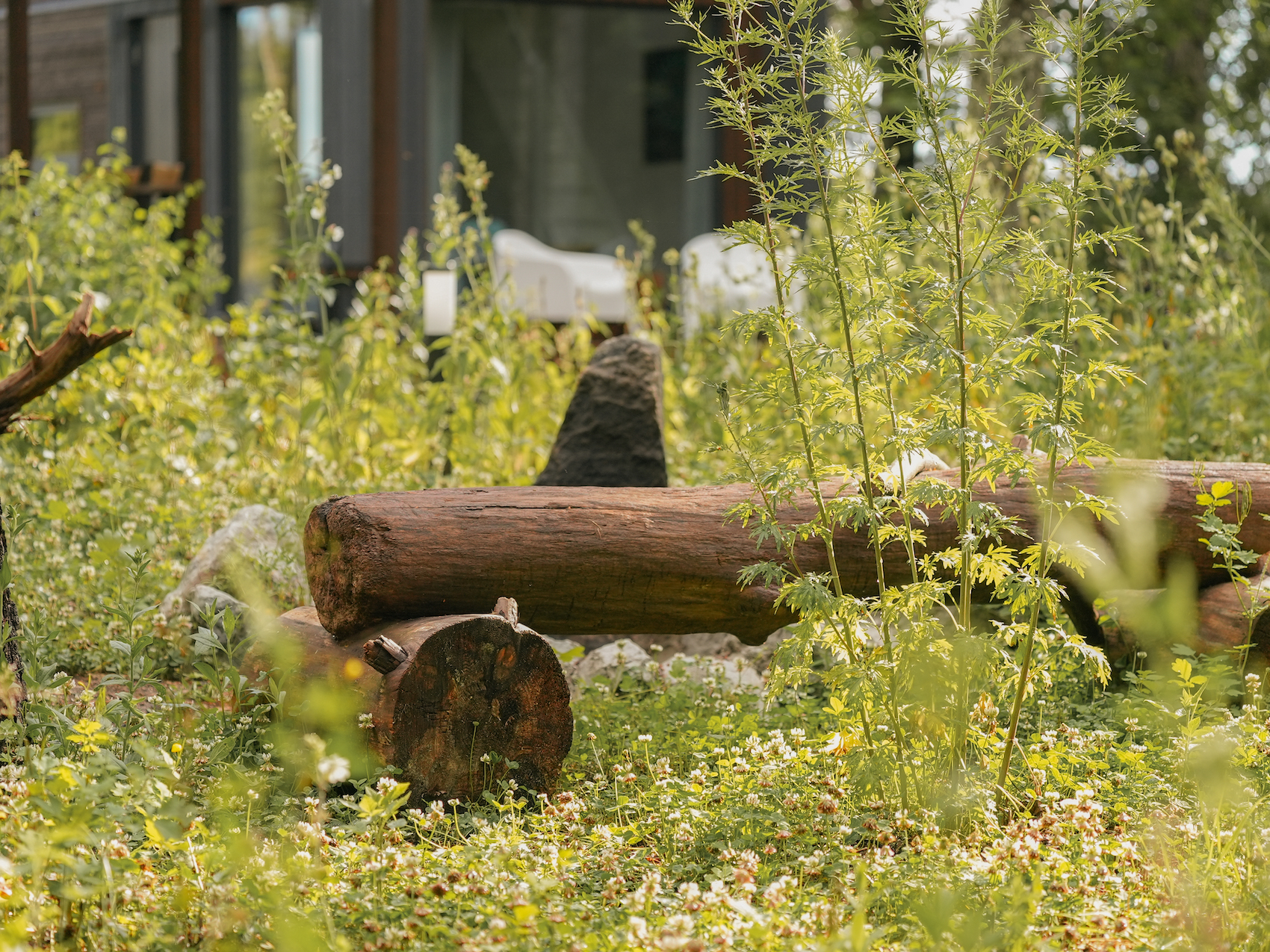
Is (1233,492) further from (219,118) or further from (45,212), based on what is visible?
(219,118)

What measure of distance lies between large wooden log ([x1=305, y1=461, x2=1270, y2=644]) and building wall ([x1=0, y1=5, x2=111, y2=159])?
34.4ft

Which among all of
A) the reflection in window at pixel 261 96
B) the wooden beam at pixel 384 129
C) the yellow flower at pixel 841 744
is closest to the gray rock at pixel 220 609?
the yellow flower at pixel 841 744

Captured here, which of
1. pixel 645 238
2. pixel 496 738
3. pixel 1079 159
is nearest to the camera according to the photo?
pixel 1079 159

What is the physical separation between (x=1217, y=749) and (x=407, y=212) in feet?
23.0

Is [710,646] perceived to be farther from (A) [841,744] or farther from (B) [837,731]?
(A) [841,744]

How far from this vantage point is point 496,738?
113 inches

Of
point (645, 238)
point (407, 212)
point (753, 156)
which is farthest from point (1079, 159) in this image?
point (407, 212)

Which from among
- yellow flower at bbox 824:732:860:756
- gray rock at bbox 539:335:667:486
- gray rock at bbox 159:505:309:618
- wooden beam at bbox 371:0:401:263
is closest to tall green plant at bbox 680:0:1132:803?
yellow flower at bbox 824:732:860:756

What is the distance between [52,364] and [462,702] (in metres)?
1.16

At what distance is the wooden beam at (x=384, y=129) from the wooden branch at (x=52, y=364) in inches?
200

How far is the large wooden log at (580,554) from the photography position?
303 cm

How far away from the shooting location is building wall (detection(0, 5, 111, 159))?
12273 mm

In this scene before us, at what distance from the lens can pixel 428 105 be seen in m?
8.98

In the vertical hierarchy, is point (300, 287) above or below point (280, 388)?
above
